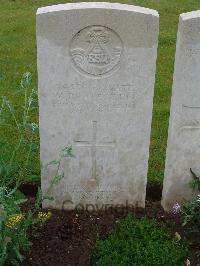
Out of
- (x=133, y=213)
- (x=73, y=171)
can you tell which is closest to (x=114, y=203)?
(x=133, y=213)

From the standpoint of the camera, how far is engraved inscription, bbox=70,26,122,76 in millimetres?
3600

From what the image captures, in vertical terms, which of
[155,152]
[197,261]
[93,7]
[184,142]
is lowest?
[197,261]

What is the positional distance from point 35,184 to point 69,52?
1407mm

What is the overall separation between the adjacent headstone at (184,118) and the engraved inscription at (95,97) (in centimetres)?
33

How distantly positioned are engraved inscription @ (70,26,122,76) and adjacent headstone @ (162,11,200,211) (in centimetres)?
44

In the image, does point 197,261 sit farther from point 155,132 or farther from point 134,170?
point 155,132

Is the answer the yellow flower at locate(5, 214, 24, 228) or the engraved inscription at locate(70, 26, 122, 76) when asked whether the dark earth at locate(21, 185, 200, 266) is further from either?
the engraved inscription at locate(70, 26, 122, 76)

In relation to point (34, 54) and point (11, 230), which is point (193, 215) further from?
point (34, 54)

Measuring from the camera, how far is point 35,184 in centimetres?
458

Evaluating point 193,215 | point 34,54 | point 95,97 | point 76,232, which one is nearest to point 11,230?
point 76,232

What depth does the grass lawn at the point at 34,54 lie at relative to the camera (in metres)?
5.39

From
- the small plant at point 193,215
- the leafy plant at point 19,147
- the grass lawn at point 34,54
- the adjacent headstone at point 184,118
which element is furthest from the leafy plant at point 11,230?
the grass lawn at point 34,54

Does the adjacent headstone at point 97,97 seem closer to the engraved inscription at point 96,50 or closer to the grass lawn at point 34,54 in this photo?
the engraved inscription at point 96,50

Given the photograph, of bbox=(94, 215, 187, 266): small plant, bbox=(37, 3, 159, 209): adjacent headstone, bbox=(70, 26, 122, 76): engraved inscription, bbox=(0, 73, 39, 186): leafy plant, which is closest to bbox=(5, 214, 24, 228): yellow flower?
bbox=(0, 73, 39, 186): leafy plant
